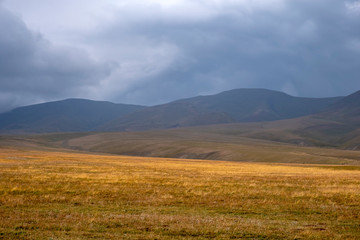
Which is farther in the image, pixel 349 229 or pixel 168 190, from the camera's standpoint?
pixel 168 190

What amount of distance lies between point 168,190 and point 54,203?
8.02 metres

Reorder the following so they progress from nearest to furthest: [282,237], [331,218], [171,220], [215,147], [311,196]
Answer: [282,237], [171,220], [331,218], [311,196], [215,147]

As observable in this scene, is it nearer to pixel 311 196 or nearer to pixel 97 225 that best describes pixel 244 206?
→ pixel 311 196

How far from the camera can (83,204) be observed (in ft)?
68.7

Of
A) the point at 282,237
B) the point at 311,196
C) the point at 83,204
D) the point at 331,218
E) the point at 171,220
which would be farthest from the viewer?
the point at 311,196

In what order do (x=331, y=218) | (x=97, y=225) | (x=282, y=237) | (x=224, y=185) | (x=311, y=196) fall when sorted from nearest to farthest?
1. (x=282, y=237)
2. (x=97, y=225)
3. (x=331, y=218)
4. (x=311, y=196)
5. (x=224, y=185)

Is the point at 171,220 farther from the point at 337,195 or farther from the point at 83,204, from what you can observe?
the point at 337,195

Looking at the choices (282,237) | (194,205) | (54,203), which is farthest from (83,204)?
(282,237)

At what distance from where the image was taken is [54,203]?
2098cm

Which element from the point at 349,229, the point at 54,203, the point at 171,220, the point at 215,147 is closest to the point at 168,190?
the point at 54,203

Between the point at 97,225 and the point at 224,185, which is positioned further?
the point at 224,185

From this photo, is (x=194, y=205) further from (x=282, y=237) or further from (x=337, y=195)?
(x=337, y=195)

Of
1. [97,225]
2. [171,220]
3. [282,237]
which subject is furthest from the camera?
[171,220]

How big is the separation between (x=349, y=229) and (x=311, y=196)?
9938 mm
